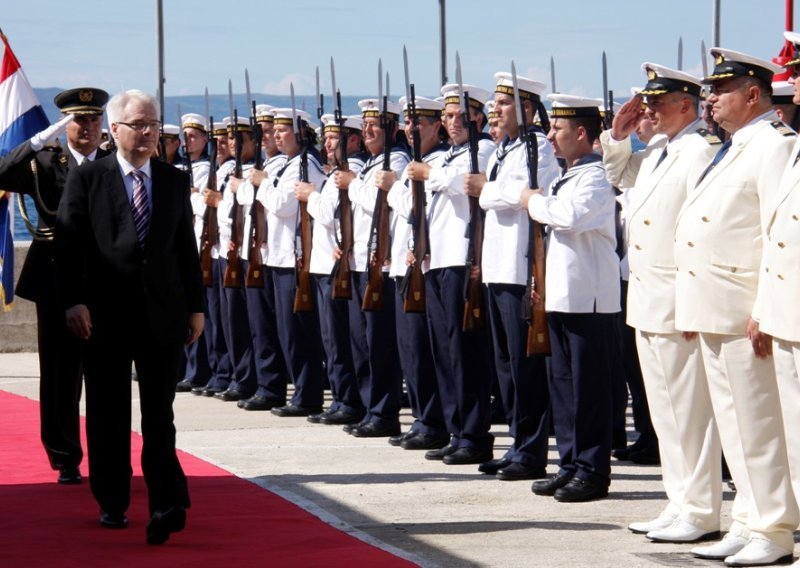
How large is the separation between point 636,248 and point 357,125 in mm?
4082

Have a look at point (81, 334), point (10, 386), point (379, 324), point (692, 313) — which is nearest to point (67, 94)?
point (81, 334)

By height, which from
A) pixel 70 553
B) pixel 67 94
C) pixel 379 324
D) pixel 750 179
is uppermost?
pixel 67 94

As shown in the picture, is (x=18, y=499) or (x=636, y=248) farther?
(x=18, y=499)

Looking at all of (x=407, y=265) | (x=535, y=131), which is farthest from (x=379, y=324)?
(x=535, y=131)

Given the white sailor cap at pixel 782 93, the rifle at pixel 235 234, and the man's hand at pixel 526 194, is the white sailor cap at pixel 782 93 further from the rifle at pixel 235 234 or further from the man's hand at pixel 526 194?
the rifle at pixel 235 234

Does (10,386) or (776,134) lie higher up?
(776,134)

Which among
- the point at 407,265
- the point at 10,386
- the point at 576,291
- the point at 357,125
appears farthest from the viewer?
the point at 10,386

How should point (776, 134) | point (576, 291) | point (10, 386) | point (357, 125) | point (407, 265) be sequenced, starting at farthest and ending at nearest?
point (10, 386) < point (357, 125) < point (407, 265) < point (576, 291) < point (776, 134)

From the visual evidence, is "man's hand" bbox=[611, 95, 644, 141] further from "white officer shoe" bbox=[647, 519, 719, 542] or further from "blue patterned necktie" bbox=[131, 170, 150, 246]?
"blue patterned necktie" bbox=[131, 170, 150, 246]

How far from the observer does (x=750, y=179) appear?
573 centimetres

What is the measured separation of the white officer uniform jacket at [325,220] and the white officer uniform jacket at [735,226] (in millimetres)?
4441

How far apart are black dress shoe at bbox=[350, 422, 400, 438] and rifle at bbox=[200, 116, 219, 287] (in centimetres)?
292

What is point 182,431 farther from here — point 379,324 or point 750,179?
point 750,179

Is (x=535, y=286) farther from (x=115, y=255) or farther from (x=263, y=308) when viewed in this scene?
(x=263, y=308)
